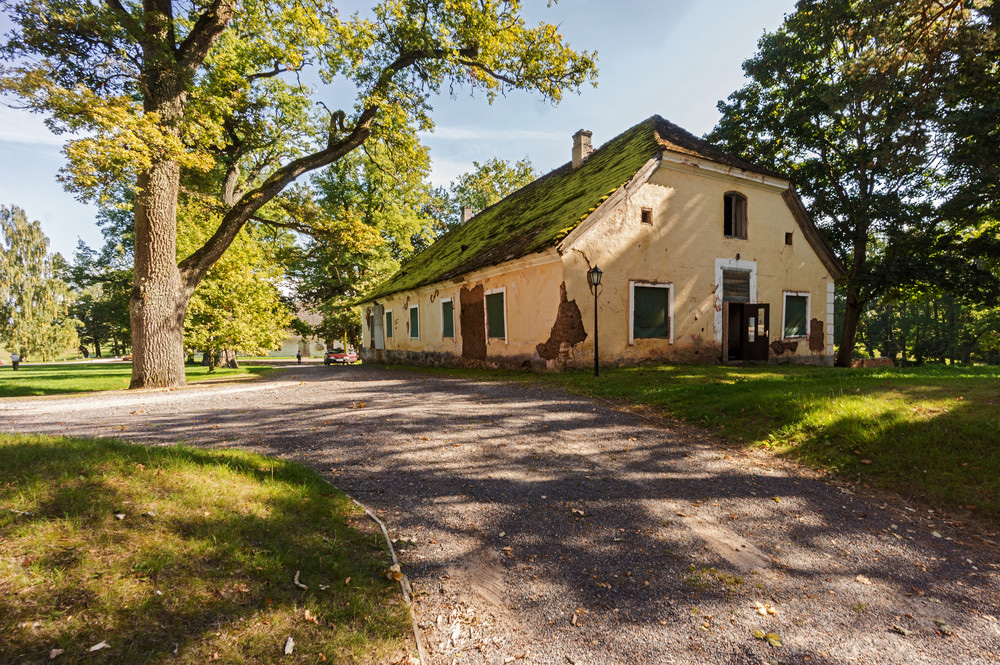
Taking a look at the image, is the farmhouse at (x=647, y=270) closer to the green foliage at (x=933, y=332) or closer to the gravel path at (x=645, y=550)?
the gravel path at (x=645, y=550)

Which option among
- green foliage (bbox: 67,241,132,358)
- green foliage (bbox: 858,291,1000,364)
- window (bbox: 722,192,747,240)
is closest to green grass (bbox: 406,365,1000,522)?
window (bbox: 722,192,747,240)

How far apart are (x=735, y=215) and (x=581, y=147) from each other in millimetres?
7098

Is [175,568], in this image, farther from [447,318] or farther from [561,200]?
[447,318]

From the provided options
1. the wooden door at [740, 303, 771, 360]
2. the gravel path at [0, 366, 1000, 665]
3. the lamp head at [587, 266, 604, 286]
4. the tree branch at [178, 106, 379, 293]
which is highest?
the tree branch at [178, 106, 379, 293]

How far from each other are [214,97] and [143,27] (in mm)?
1812

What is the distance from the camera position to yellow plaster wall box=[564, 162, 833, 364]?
12305mm

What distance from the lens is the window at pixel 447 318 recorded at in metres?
17.4

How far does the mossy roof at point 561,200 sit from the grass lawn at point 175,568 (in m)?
9.84

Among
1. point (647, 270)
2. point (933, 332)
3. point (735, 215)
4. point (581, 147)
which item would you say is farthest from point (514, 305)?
point (933, 332)

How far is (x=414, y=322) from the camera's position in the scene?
69.1ft

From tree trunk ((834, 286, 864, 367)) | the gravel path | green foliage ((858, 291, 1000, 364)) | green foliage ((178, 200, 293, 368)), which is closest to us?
the gravel path

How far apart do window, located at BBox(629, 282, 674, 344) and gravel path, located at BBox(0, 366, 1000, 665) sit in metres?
7.34

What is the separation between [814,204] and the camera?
742 inches

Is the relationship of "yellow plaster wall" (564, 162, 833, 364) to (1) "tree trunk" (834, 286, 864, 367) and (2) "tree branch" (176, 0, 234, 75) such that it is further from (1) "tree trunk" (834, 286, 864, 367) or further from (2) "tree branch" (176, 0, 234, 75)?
(2) "tree branch" (176, 0, 234, 75)
